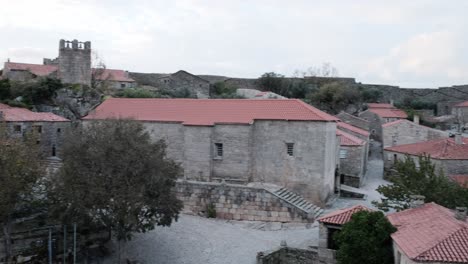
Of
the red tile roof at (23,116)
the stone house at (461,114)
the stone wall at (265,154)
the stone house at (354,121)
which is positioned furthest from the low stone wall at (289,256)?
the stone house at (461,114)

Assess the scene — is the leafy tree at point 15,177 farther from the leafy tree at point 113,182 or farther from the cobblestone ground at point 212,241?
the cobblestone ground at point 212,241

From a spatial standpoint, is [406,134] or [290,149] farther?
[406,134]

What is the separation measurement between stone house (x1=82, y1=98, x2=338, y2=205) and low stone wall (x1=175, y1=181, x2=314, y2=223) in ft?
7.15

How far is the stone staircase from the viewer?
27266 millimetres

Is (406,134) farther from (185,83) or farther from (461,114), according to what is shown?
(185,83)

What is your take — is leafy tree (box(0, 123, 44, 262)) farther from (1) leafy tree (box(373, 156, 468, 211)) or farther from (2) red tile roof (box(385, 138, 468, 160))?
(2) red tile roof (box(385, 138, 468, 160))

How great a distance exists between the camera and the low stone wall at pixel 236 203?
27.2 meters

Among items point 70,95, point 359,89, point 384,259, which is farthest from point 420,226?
point 359,89

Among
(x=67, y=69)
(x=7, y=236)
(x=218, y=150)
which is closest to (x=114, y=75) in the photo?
(x=67, y=69)

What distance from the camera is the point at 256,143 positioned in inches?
1199

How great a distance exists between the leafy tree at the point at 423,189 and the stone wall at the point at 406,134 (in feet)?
72.0

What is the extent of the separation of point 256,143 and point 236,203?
14.0 feet

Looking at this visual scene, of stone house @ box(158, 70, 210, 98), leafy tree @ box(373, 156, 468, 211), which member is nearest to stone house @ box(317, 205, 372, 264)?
leafy tree @ box(373, 156, 468, 211)

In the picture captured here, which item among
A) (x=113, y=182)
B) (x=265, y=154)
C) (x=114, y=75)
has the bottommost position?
(x=113, y=182)
